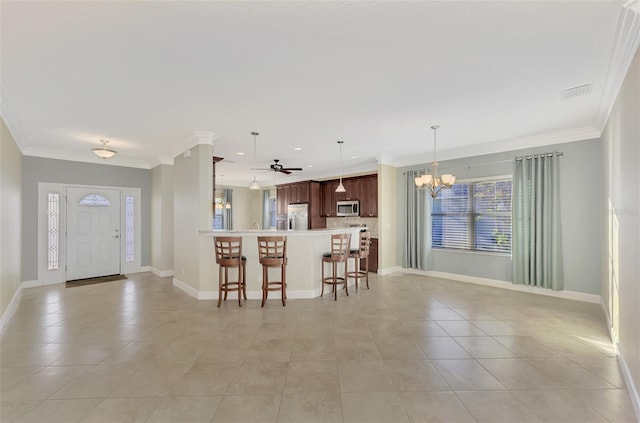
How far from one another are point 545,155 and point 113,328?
7052 millimetres

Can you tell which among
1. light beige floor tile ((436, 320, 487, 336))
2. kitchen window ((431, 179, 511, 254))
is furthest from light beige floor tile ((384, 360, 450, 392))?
kitchen window ((431, 179, 511, 254))

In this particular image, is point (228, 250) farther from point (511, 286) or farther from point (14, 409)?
point (511, 286)

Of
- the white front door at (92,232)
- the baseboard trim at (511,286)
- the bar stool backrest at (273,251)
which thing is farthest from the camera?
the white front door at (92,232)

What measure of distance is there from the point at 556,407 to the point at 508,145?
456 centimetres

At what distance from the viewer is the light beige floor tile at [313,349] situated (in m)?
2.79

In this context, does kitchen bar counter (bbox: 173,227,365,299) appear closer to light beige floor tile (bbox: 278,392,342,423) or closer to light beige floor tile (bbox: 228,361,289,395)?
light beige floor tile (bbox: 228,361,289,395)

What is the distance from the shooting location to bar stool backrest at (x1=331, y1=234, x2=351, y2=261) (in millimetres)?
4922

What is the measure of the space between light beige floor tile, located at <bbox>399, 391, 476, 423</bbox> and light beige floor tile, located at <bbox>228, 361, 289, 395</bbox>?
39.5 inches

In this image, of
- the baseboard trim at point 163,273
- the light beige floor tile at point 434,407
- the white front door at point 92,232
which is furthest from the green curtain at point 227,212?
the light beige floor tile at point 434,407

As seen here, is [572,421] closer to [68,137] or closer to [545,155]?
[545,155]

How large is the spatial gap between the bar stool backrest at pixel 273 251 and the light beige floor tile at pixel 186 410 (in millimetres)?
2277

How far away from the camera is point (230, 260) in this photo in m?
4.36

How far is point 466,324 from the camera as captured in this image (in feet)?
11.9

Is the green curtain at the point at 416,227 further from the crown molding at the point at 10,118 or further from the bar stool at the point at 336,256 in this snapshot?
the crown molding at the point at 10,118
